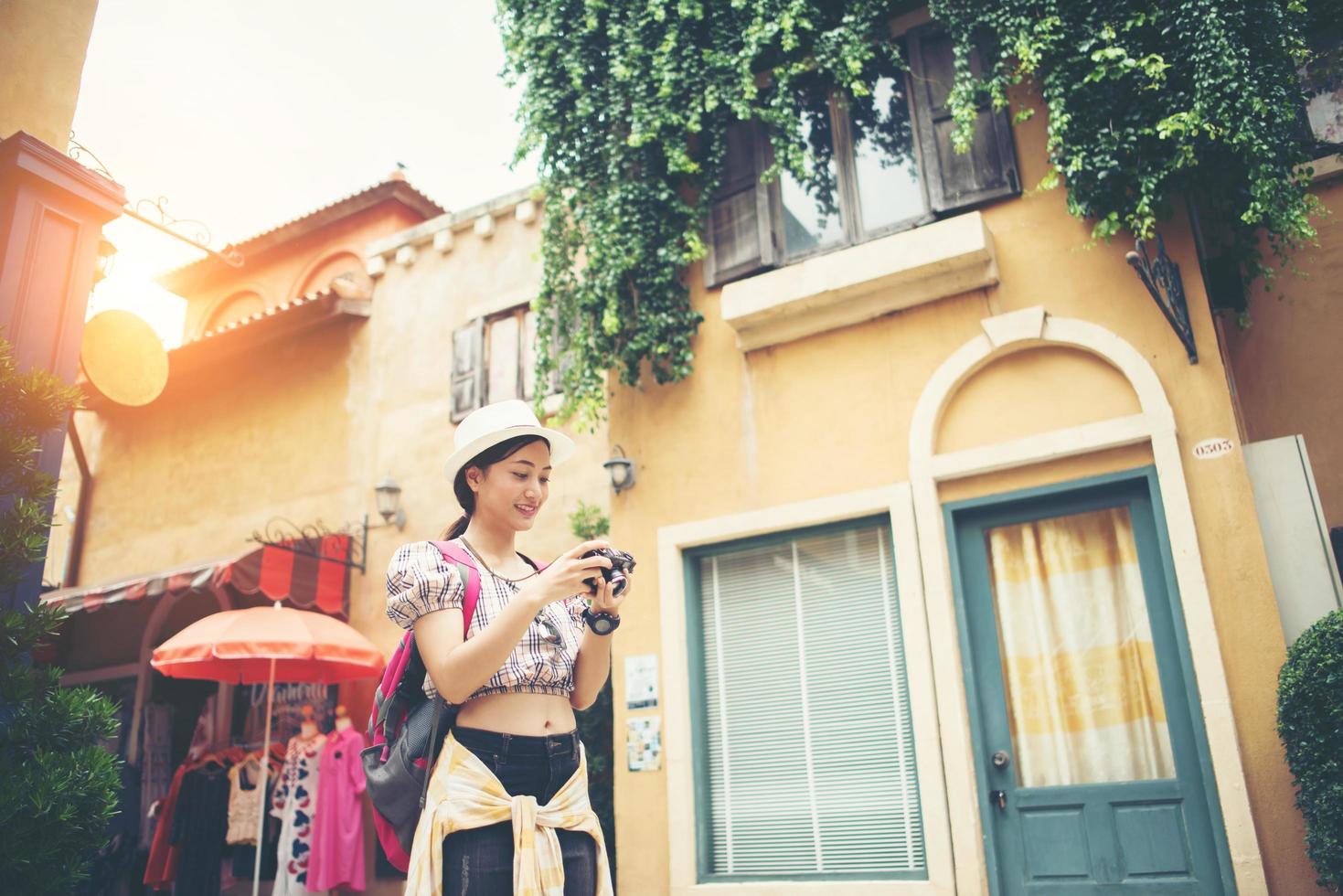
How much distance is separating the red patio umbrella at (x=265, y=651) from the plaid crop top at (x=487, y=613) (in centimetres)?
614

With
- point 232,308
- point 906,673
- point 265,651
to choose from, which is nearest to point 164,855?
point 265,651

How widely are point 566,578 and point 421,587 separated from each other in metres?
0.41

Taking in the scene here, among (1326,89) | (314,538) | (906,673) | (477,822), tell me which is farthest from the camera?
(314,538)

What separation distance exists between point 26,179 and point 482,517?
13.8 feet

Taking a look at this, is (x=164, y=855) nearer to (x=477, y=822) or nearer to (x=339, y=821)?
(x=339, y=821)

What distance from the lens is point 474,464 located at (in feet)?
10.1

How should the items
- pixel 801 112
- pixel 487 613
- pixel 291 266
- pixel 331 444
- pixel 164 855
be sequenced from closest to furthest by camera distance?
pixel 487 613 < pixel 801 112 < pixel 164 855 < pixel 331 444 < pixel 291 266

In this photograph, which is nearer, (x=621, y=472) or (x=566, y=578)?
(x=566, y=578)

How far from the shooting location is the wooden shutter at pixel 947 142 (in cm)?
702

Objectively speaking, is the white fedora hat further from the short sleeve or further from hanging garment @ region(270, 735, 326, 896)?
hanging garment @ region(270, 735, 326, 896)

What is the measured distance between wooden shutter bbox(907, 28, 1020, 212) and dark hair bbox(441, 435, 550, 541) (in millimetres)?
4981

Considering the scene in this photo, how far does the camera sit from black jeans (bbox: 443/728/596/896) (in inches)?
102

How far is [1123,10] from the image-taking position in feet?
20.2

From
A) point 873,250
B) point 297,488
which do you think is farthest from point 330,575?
point 873,250
